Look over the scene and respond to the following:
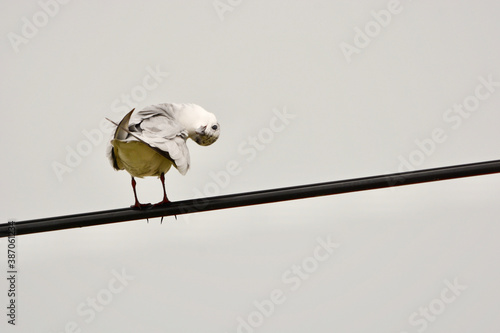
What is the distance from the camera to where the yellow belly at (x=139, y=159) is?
290cm

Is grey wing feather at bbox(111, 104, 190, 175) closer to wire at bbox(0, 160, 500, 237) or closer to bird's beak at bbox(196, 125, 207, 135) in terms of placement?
bird's beak at bbox(196, 125, 207, 135)

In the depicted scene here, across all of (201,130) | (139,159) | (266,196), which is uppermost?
(201,130)

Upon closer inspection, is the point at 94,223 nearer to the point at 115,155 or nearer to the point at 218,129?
the point at 115,155

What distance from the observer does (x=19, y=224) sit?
2.39 metres

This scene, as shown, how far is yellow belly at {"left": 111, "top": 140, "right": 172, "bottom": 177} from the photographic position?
9.52 feet

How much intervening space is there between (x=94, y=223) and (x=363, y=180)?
85cm

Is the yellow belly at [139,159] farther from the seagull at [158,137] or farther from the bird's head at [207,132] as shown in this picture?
the bird's head at [207,132]

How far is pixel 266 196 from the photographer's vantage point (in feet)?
8.01

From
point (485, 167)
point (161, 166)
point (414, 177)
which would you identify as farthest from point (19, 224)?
point (485, 167)

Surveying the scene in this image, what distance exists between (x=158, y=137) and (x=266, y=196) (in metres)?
0.59

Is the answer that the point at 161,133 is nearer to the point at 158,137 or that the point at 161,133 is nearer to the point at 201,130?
the point at 158,137

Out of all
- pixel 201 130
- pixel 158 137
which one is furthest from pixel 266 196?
pixel 201 130

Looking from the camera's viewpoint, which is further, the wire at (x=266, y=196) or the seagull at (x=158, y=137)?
the seagull at (x=158, y=137)

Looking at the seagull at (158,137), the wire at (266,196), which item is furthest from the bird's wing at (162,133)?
the wire at (266,196)
